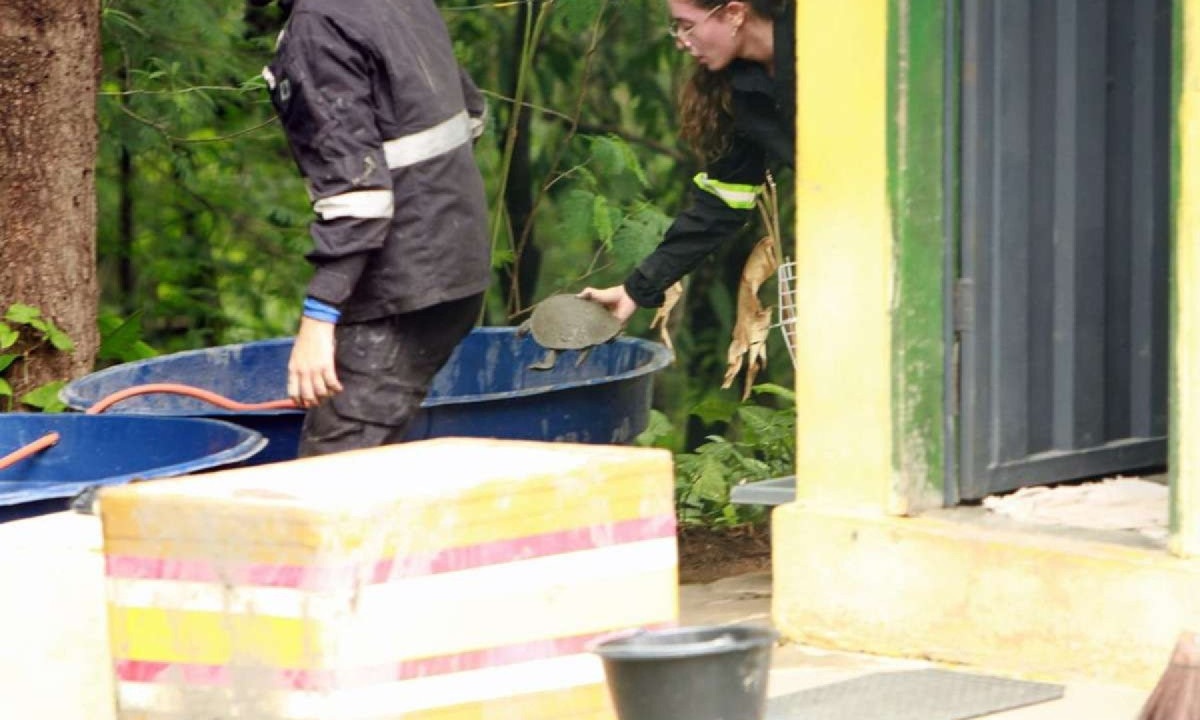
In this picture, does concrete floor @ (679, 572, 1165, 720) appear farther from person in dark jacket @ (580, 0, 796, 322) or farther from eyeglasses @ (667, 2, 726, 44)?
eyeglasses @ (667, 2, 726, 44)

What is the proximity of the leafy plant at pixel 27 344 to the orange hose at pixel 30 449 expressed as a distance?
39.1 inches

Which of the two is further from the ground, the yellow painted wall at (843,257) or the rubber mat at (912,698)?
the yellow painted wall at (843,257)

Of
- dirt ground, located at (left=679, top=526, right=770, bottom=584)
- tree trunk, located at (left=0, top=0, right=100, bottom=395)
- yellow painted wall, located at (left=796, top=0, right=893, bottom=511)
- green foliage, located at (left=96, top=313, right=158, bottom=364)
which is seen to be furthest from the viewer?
green foliage, located at (left=96, top=313, right=158, bottom=364)

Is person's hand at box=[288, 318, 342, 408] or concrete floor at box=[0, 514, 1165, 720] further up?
person's hand at box=[288, 318, 342, 408]

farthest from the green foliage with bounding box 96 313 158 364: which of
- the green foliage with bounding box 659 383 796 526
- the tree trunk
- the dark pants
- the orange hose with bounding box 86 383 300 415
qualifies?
the dark pants

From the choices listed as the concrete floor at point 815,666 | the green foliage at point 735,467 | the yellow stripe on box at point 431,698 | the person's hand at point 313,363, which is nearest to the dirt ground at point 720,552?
the green foliage at point 735,467

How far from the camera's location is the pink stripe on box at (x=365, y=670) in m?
3.68

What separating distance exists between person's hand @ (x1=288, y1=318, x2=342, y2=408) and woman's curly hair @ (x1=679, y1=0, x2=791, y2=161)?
148 centimetres

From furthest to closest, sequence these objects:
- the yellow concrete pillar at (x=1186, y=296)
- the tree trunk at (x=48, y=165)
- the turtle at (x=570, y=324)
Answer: the tree trunk at (x=48, y=165) < the turtle at (x=570, y=324) < the yellow concrete pillar at (x=1186, y=296)

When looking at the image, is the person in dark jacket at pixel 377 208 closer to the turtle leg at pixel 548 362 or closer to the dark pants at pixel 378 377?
the dark pants at pixel 378 377

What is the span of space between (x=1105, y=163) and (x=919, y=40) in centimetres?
73

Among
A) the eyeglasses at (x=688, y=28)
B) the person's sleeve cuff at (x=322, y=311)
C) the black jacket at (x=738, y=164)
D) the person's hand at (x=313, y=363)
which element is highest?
the eyeglasses at (x=688, y=28)

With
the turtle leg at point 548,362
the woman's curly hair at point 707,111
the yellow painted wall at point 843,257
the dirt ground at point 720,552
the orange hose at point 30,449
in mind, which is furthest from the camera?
the dirt ground at point 720,552

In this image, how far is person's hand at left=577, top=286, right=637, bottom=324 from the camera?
643 centimetres
